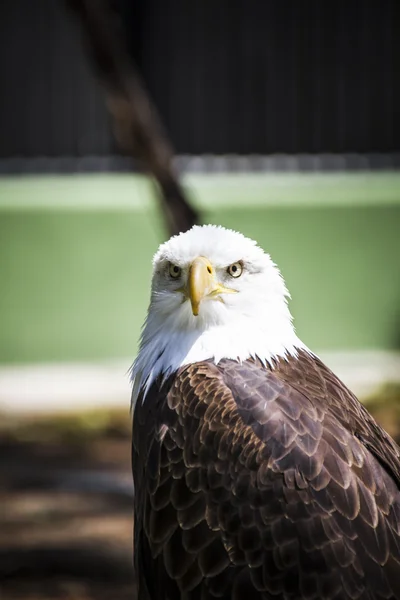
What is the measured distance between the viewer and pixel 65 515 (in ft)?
23.0

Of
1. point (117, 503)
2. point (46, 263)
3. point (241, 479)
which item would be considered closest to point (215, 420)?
point (241, 479)

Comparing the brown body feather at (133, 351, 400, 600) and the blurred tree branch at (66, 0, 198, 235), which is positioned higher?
the blurred tree branch at (66, 0, 198, 235)

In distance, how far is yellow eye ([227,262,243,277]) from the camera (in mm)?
3652

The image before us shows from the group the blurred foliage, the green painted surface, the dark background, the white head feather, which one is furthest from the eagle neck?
the dark background

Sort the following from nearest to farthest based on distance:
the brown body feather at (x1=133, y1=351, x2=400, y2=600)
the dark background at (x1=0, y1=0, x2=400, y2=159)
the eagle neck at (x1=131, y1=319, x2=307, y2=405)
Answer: the brown body feather at (x1=133, y1=351, x2=400, y2=600) → the eagle neck at (x1=131, y1=319, x2=307, y2=405) → the dark background at (x1=0, y1=0, x2=400, y2=159)

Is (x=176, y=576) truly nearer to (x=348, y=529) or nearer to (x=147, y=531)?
(x=147, y=531)

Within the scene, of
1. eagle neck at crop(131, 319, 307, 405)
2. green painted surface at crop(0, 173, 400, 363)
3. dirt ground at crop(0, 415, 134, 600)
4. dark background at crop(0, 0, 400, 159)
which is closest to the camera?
eagle neck at crop(131, 319, 307, 405)

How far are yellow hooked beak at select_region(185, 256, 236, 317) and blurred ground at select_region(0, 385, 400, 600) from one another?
2703 millimetres

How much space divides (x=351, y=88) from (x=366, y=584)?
621 cm

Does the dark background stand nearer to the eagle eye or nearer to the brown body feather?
the eagle eye

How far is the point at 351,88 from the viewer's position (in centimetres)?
884

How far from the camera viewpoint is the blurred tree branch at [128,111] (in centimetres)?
609

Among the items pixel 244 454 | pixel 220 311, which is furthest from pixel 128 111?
pixel 244 454

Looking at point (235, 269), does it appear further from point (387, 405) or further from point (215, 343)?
point (387, 405)
